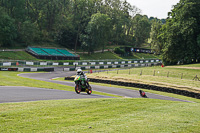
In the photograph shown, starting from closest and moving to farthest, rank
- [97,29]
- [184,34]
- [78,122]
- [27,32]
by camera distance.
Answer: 1. [78,122]
2. [184,34]
3. [27,32]
4. [97,29]

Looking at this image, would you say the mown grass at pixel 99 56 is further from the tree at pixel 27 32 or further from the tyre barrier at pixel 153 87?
the tyre barrier at pixel 153 87

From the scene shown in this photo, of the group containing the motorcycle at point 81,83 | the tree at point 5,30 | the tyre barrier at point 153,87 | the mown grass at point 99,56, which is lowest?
the tyre barrier at point 153,87

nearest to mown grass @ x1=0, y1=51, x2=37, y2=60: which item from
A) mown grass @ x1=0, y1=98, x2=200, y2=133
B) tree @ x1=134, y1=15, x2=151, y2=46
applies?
mown grass @ x1=0, y1=98, x2=200, y2=133

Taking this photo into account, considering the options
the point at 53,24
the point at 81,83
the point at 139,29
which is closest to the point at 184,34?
the point at 81,83

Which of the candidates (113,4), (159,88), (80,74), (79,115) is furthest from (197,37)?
(113,4)

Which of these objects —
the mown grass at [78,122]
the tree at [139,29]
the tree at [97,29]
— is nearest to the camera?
the mown grass at [78,122]

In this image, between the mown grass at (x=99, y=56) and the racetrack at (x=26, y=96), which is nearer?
the racetrack at (x=26, y=96)

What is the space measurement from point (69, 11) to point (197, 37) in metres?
75.1

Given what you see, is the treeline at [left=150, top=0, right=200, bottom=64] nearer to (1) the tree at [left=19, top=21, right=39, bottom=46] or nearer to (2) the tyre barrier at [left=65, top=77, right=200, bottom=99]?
(2) the tyre barrier at [left=65, top=77, right=200, bottom=99]

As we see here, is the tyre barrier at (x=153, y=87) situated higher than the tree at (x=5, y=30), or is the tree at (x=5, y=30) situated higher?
the tree at (x=5, y=30)

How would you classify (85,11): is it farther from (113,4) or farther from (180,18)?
(180,18)

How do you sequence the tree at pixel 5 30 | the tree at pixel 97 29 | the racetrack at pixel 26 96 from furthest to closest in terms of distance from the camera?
the tree at pixel 97 29 → the tree at pixel 5 30 → the racetrack at pixel 26 96

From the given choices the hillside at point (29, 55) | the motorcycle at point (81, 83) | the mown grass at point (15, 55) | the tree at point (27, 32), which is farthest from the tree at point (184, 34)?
the tree at point (27, 32)

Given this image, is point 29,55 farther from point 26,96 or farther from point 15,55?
point 26,96
